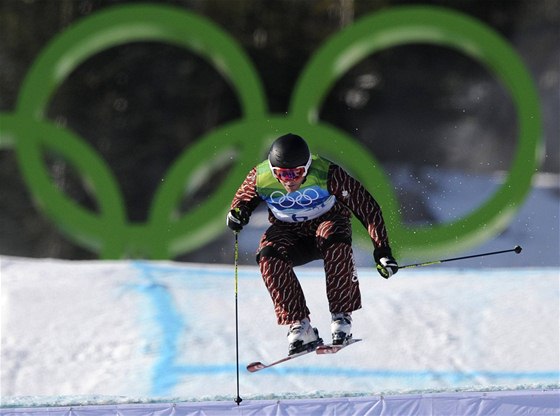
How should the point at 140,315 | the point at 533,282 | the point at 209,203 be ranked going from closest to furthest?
the point at 140,315 → the point at 533,282 → the point at 209,203

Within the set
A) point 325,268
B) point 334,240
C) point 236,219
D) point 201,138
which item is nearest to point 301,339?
point 325,268

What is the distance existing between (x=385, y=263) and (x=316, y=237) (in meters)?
0.40

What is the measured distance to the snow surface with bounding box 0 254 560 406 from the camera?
5.91m

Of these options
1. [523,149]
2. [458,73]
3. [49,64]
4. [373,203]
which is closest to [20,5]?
[49,64]

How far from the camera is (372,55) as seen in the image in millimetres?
8914

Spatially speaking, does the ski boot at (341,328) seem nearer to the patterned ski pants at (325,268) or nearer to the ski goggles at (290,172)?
the patterned ski pants at (325,268)

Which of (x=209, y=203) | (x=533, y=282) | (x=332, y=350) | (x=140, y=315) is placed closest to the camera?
(x=332, y=350)

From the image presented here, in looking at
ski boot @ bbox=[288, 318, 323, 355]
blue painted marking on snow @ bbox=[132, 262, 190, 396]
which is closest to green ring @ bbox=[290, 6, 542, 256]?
blue painted marking on snow @ bbox=[132, 262, 190, 396]

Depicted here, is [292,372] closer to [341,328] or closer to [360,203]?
[341,328]

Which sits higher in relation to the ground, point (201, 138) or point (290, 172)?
point (201, 138)

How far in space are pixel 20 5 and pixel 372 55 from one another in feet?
9.57

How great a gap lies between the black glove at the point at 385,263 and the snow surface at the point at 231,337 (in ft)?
3.24

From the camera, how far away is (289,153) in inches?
179

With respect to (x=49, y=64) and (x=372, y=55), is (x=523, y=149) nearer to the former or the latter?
(x=372, y=55)
